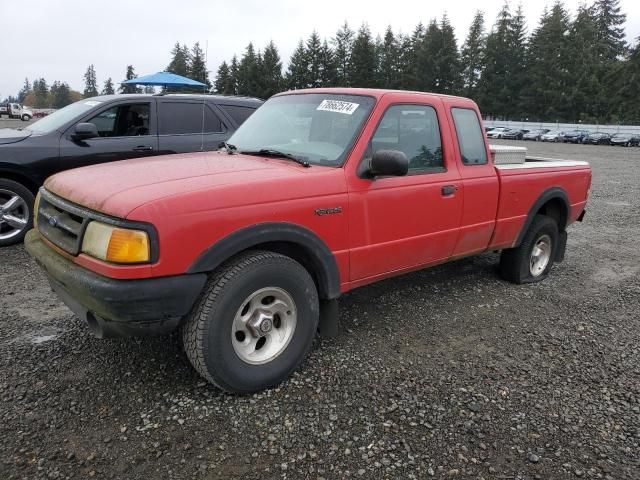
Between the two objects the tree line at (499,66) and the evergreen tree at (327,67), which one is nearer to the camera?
the tree line at (499,66)

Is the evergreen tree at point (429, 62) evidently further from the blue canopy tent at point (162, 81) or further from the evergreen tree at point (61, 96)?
the evergreen tree at point (61, 96)

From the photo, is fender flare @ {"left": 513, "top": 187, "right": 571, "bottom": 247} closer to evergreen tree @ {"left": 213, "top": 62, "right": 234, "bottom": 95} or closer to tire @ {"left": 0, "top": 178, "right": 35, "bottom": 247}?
tire @ {"left": 0, "top": 178, "right": 35, "bottom": 247}

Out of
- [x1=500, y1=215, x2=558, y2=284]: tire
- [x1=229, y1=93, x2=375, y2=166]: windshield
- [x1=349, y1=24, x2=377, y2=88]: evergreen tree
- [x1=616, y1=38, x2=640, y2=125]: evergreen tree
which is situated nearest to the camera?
[x1=229, y1=93, x2=375, y2=166]: windshield

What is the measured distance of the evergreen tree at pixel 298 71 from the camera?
8450 centimetres

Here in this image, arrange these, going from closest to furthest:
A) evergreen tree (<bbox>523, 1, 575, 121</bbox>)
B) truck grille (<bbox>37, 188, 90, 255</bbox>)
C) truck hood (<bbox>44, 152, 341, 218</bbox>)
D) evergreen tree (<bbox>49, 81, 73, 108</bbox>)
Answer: truck hood (<bbox>44, 152, 341, 218</bbox>)
truck grille (<bbox>37, 188, 90, 255</bbox>)
evergreen tree (<bbox>523, 1, 575, 121</bbox>)
evergreen tree (<bbox>49, 81, 73, 108</bbox>)

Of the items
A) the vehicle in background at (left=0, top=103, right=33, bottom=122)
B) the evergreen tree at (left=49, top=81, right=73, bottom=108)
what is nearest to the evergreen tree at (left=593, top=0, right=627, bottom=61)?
the vehicle in background at (left=0, top=103, right=33, bottom=122)

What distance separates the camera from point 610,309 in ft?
15.4

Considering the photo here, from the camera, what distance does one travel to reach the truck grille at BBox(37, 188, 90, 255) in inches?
109

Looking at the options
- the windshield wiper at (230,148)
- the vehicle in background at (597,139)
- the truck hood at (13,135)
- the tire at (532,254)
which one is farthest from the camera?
the vehicle in background at (597,139)

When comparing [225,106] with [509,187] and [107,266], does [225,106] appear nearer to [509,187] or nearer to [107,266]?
[509,187]

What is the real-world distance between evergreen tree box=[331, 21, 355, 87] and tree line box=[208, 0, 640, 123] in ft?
0.58

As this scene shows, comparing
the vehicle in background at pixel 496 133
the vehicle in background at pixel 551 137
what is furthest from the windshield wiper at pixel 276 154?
the vehicle in background at pixel 496 133

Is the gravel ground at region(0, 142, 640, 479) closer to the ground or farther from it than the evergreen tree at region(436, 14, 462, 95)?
closer to the ground

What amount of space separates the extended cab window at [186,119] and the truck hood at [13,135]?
157cm
